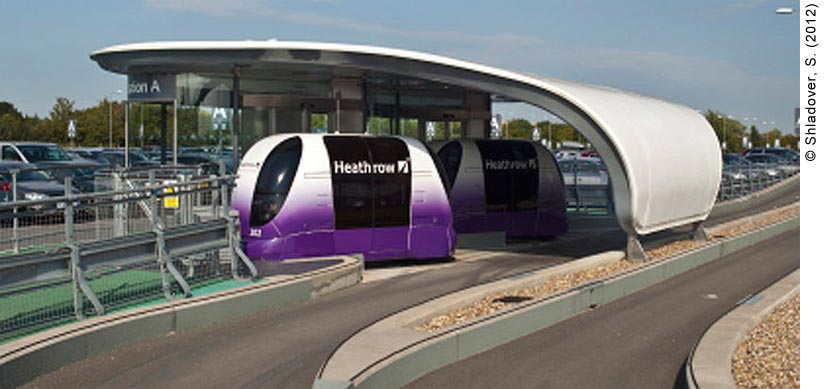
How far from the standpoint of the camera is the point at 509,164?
23.8 metres

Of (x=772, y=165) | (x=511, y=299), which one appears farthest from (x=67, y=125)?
(x=511, y=299)

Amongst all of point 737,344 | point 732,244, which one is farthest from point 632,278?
point 732,244

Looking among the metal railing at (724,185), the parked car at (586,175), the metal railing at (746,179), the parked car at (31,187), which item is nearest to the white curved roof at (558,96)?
the parked car at (31,187)

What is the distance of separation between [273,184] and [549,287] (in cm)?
488

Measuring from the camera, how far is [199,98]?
73.8 ft

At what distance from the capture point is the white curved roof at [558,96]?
58.3ft

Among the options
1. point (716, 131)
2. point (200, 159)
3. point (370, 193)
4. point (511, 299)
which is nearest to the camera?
point (511, 299)

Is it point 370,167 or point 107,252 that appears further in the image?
point 370,167

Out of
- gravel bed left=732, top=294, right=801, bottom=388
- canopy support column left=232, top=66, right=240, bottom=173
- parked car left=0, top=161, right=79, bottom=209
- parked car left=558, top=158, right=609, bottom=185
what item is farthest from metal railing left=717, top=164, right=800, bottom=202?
gravel bed left=732, top=294, right=801, bottom=388

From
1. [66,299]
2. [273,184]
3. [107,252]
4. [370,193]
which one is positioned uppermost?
[273,184]

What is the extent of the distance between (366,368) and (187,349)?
2561 millimetres

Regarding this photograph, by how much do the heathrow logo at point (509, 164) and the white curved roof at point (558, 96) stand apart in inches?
150

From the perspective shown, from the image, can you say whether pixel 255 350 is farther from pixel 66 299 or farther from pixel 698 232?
pixel 698 232

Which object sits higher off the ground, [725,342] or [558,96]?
[558,96]
